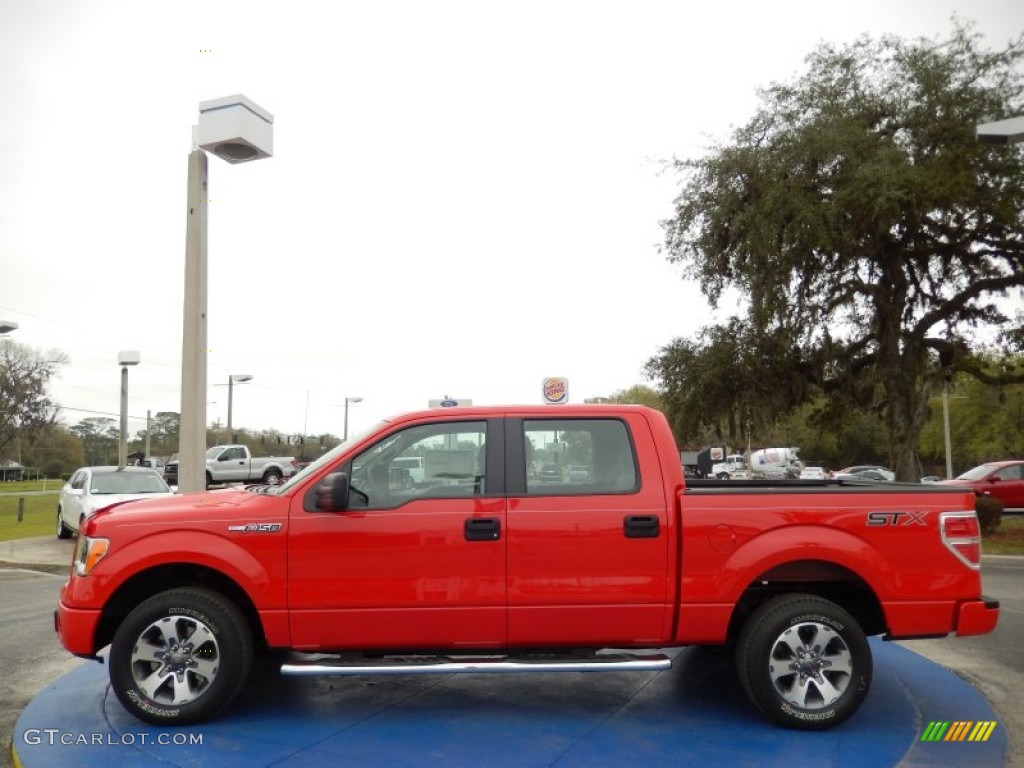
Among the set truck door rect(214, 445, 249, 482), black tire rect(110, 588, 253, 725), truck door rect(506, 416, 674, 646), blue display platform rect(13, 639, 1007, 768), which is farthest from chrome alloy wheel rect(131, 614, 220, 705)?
truck door rect(214, 445, 249, 482)

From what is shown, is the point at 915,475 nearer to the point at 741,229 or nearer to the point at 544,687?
the point at 741,229

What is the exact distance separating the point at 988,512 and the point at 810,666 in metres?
14.2

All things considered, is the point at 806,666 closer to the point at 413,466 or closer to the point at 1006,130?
the point at 413,466

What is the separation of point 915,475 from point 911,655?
12546 millimetres

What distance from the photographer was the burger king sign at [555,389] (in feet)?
34.2

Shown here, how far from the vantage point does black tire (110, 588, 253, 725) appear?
4777 mm

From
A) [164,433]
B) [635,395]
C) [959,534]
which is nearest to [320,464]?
[959,534]

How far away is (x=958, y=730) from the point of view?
192 inches

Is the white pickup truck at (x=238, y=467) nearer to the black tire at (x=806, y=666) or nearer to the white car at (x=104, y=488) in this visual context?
the white car at (x=104, y=488)

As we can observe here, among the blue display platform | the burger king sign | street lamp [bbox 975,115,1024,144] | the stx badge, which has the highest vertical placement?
street lamp [bbox 975,115,1024,144]

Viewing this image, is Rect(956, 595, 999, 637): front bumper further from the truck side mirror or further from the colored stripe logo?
the truck side mirror

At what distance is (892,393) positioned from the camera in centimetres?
1872

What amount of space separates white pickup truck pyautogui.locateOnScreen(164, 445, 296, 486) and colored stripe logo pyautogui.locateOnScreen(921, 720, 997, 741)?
103ft

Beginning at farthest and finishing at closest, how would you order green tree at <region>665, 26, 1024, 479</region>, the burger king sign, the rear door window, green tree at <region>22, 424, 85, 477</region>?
green tree at <region>22, 424, 85, 477</region>, green tree at <region>665, 26, 1024, 479</region>, the burger king sign, the rear door window
